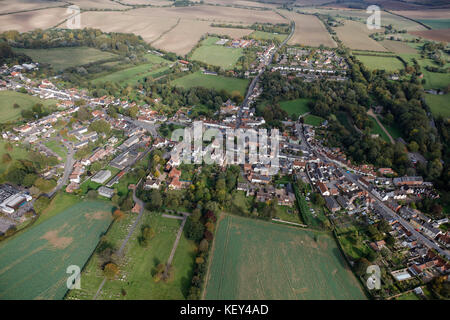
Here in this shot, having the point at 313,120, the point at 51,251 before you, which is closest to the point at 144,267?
the point at 51,251

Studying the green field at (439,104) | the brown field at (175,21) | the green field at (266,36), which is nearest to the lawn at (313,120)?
the green field at (439,104)

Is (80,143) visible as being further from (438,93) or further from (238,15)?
(238,15)

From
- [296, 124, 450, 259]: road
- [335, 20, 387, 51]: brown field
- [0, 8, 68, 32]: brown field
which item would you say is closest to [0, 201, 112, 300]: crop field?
[296, 124, 450, 259]: road

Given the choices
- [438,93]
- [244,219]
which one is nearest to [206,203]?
[244,219]

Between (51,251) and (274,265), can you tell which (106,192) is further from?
(274,265)

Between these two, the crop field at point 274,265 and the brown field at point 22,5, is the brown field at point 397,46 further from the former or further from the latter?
the brown field at point 22,5

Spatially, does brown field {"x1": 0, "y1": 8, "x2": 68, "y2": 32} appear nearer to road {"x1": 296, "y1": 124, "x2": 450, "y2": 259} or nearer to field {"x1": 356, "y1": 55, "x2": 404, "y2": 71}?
road {"x1": 296, "y1": 124, "x2": 450, "y2": 259}
